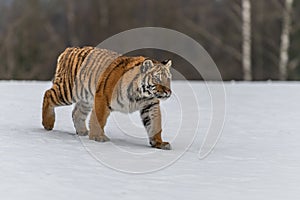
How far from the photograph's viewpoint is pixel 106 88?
577cm

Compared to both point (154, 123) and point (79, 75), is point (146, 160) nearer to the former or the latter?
point (154, 123)

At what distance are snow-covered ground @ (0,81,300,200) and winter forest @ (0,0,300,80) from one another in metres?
12.6

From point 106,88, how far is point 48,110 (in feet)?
2.54

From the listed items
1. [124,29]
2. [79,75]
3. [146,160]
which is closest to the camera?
[146,160]

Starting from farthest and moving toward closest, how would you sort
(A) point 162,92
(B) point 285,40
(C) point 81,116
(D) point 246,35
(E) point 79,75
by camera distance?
(D) point 246,35
(B) point 285,40
(C) point 81,116
(E) point 79,75
(A) point 162,92

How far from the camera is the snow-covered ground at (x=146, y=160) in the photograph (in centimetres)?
406

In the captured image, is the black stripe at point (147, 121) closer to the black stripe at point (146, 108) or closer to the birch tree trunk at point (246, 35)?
the black stripe at point (146, 108)

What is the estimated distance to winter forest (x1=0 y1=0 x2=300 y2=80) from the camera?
21.0 metres

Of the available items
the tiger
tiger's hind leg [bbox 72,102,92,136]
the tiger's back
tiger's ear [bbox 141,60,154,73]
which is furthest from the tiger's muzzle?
tiger's hind leg [bbox 72,102,92,136]

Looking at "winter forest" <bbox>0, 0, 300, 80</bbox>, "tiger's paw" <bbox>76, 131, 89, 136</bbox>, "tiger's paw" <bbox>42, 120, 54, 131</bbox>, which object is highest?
"tiger's paw" <bbox>42, 120, 54, 131</bbox>

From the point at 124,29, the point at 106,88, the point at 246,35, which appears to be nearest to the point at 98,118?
the point at 106,88

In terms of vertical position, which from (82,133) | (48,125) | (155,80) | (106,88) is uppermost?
(155,80)

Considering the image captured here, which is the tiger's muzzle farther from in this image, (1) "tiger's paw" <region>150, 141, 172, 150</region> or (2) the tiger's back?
(2) the tiger's back

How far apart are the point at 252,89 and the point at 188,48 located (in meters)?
11.0
